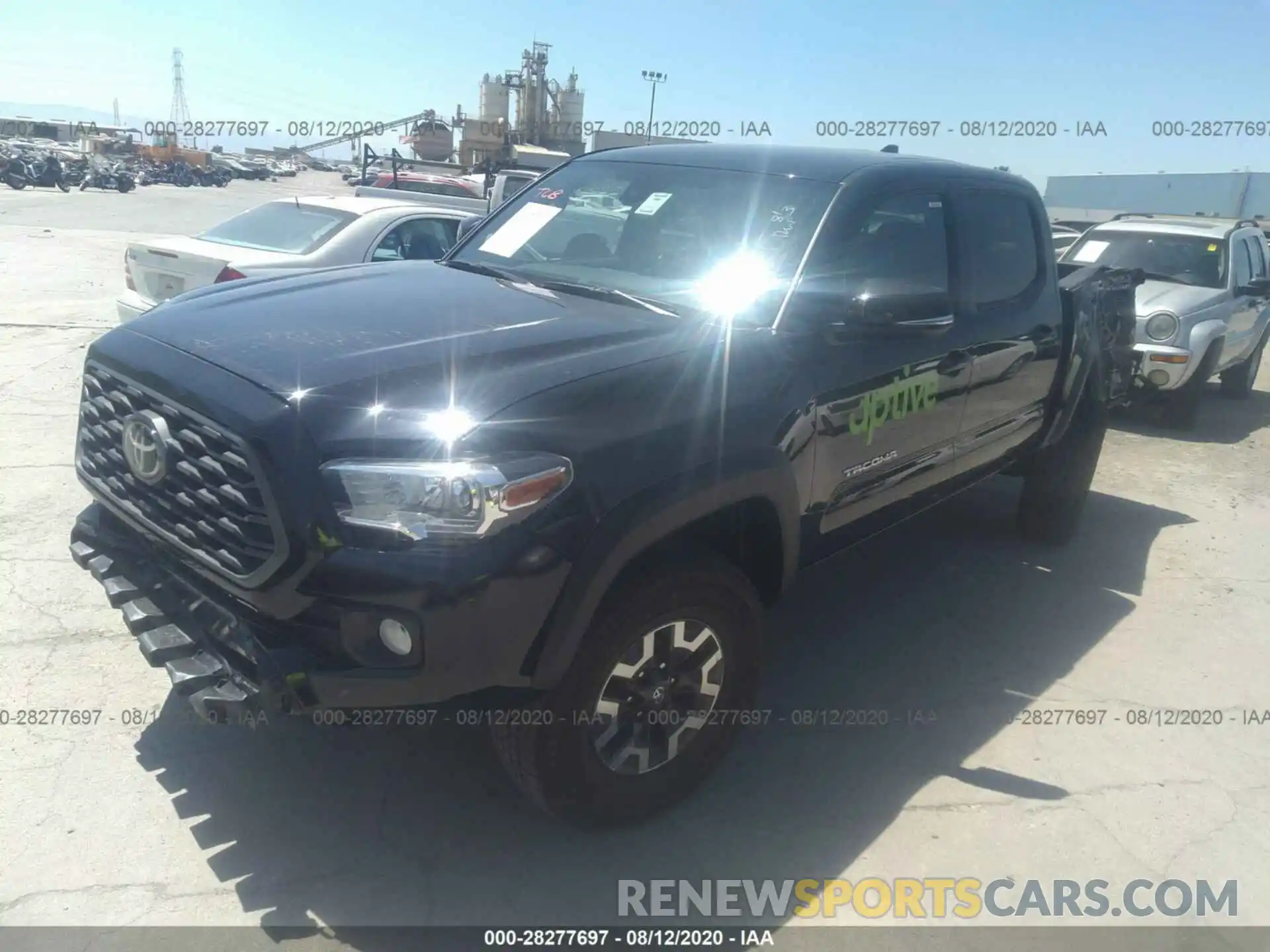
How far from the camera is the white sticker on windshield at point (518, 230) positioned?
160 inches

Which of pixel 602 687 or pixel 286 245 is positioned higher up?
pixel 286 245

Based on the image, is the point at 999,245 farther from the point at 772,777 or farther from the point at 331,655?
the point at 331,655

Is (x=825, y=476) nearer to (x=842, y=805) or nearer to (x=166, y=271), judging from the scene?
(x=842, y=805)

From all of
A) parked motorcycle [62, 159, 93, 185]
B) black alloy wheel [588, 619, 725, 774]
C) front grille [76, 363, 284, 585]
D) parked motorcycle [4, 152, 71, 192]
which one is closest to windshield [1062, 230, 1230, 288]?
black alloy wheel [588, 619, 725, 774]

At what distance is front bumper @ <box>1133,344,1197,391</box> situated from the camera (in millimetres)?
8492

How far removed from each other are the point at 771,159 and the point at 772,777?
2.33 m

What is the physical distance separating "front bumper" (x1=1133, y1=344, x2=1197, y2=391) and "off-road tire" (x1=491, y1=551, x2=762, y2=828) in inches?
269

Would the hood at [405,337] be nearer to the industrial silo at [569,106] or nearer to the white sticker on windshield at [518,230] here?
the white sticker on windshield at [518,230]

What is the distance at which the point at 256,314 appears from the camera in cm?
300

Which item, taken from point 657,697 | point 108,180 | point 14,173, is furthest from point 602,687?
point 108,180

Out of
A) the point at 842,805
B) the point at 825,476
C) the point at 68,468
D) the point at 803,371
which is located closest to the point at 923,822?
the point at 842,805

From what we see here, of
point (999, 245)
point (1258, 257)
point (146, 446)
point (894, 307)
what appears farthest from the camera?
point (1258, 257)

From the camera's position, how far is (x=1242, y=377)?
10727 mm

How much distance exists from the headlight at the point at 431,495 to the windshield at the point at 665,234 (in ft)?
3.95
